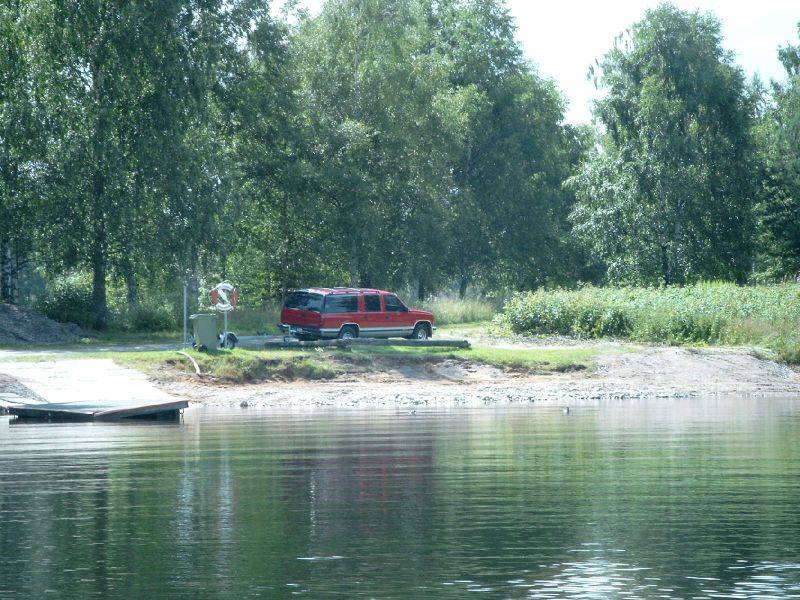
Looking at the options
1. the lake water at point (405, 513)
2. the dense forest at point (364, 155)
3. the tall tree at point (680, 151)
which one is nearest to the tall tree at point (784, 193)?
the dense forest at point (364, 155)

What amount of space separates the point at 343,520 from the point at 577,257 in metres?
80.0

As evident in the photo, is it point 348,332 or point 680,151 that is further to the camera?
point 680,151

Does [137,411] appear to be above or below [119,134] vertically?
below

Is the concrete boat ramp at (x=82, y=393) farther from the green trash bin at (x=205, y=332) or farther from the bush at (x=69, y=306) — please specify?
the bush at (x=69, y=306)

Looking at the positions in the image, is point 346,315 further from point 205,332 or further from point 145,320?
point 145,320

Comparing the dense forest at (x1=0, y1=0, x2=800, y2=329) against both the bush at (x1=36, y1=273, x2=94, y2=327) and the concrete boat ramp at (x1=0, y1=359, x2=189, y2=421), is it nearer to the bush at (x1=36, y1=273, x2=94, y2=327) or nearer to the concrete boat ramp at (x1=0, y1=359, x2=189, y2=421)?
the bush at (x1=36, y1=273, x2=94, y2=327)

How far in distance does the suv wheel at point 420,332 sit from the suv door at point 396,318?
9.5 inches

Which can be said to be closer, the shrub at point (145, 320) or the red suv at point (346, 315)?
the red suv at point (346, 315)

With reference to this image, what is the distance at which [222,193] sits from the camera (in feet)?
165

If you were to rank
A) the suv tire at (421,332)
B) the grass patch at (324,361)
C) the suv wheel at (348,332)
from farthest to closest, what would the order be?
the suv tire at (421,332), the suv wheel at (348,332), the grass patch at (324,361)

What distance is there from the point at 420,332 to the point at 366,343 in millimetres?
4966

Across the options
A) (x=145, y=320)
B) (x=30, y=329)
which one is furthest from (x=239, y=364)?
(x=145, y=320)

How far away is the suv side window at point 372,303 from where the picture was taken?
153 ft

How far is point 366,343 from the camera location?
43625 millimetres
